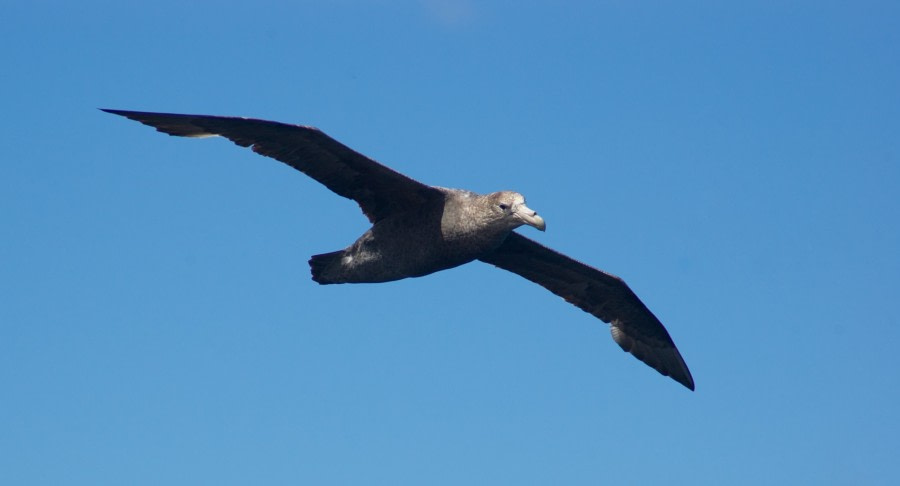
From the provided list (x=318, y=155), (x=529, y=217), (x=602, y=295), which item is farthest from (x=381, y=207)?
(x=602, y=295)

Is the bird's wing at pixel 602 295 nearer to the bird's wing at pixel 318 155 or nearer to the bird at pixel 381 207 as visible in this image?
the bird at pixel 381 207

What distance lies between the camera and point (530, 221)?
13797 mm

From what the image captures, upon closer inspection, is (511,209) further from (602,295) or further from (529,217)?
(602,295)

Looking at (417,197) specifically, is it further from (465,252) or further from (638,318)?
(638,318)

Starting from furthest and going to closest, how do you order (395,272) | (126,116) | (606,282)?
(606,282), (395,272), (126,116)

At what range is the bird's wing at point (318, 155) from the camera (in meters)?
13.9

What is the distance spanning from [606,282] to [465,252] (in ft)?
11.1

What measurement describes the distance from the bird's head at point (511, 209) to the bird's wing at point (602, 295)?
82.1 inches

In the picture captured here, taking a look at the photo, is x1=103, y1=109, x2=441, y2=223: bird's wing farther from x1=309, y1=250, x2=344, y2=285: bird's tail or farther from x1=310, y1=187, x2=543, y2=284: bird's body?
x1=309, y1=250, x2=344, y2=285: bird's tail

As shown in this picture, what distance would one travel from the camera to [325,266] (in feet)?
50.7

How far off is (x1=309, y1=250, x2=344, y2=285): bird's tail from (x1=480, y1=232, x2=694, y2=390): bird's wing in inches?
82.4

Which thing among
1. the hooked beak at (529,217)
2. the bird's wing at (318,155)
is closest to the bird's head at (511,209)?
the hooked beak at (529,217)

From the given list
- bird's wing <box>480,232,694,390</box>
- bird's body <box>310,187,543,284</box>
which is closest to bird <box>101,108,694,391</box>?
bird's body <box>310,187,543,284</box>

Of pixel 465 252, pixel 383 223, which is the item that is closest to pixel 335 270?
pixel 383 223
